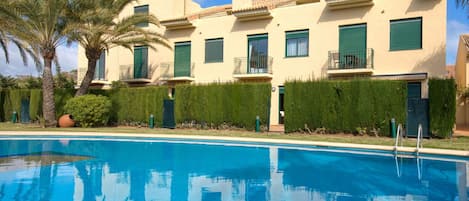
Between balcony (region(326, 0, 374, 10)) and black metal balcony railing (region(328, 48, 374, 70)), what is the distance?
8.32ft

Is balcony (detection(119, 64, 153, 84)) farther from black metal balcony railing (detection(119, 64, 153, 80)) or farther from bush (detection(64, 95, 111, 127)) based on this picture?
bush (detection(64, 95, 111, 127))

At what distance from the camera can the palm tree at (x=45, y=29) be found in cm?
1964

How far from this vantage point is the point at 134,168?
9648 millimetres

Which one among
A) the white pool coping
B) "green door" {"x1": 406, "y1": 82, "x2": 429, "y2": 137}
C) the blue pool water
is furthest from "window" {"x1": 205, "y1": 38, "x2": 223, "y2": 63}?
"green door" {"x1": 406, "y1": 82, "x2": 429, "y2": 137}

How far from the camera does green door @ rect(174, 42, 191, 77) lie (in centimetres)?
2642

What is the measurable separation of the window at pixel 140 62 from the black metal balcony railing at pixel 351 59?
555 inches

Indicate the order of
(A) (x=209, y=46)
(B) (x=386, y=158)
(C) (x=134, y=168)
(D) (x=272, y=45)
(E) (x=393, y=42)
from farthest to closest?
(A) (x=209, y=46), (D) (x=272, y=45), (E) (x=393, y=42), (B) (x=386, y=158), (C) (x=134, y=168)

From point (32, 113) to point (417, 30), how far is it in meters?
25.4

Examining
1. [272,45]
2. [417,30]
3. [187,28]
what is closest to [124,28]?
[187,28]

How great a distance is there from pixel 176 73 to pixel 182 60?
3.36 ft

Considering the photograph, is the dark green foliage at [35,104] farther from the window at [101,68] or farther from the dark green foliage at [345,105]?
the dark green foliage at [345,105]

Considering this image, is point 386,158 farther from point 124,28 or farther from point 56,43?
point 56,43

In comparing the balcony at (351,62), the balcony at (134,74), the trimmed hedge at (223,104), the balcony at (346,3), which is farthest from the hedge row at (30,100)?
the balcony at (346,3)

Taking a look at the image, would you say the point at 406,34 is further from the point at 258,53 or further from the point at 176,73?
the point at 176,73
